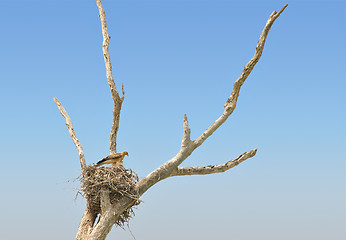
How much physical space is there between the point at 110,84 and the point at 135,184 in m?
1.95

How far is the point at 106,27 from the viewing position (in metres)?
9.30

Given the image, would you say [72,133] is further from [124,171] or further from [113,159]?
[124,171]

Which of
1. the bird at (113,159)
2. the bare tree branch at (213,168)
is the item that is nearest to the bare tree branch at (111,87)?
the bird at (113,159)

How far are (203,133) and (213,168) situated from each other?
2.28ft

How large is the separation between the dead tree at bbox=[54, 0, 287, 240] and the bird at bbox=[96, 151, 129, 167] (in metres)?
0.15

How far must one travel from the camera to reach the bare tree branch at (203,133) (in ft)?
26.7

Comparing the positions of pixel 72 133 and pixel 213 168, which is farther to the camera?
pixel 72 133

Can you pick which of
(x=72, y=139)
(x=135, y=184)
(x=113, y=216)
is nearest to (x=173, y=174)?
(x=135, y=184)

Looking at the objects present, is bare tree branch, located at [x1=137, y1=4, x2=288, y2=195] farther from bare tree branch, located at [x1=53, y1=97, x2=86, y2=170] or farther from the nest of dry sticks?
bare tree branch, located at [x1=53, y1=97, x2=86, y2=170]

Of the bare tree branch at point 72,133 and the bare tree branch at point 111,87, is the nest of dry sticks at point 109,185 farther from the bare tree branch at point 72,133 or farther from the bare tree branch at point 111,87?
the bare tree branch at point 111,87

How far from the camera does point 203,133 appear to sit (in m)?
8.43

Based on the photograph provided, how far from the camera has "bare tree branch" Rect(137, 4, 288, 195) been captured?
320 inches

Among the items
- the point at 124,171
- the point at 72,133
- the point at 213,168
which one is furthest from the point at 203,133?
the point at 72,133

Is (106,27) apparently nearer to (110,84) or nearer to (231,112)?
(110,84)
